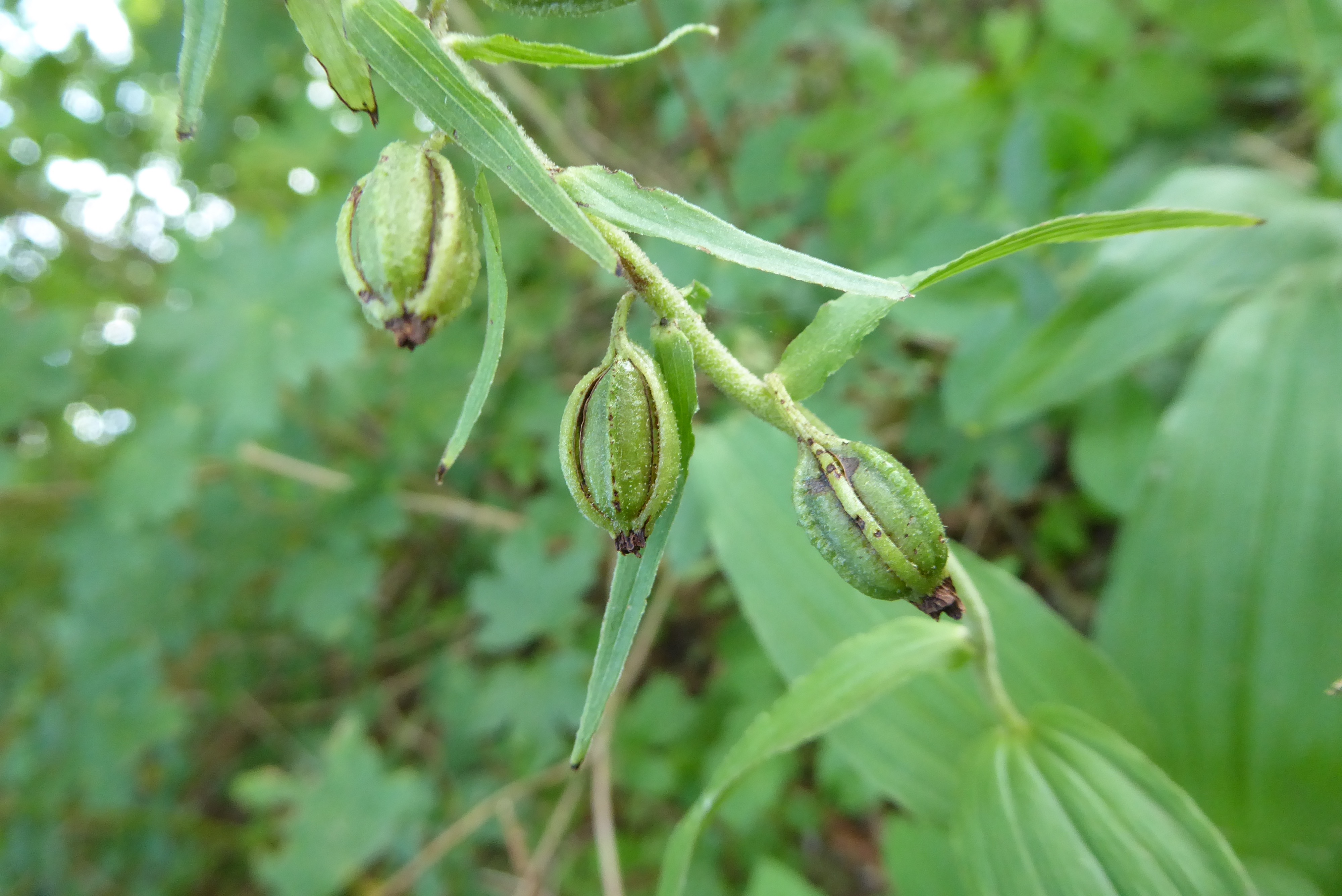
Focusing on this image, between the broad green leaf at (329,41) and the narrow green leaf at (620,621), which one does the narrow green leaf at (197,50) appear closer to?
the broad green leaf at (329,41)

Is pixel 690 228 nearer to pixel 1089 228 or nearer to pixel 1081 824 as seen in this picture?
pixel 1089 228

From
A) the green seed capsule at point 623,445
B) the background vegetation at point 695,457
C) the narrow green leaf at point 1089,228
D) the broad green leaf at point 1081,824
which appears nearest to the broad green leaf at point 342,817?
the background vegetation at point 695,457

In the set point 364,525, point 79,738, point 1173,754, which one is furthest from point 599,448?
point 79,738

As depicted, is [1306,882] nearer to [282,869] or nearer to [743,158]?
[743,158]

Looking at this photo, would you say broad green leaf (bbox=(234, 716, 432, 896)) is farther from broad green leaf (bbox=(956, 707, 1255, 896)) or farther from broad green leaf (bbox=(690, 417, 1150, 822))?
broad green leaf (bbox=(956, 707, 1255, 896))

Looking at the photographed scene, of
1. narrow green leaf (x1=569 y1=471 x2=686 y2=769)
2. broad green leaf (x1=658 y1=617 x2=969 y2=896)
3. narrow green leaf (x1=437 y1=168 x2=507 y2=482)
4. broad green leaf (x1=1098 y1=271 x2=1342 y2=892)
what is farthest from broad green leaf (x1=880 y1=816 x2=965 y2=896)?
narrow green leaf (x1=437 y1=168 x2=507 y2=482)

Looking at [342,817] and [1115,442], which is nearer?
[1115,442]

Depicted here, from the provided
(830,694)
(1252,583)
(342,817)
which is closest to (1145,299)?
(1252,583)
